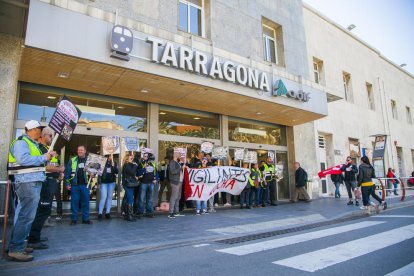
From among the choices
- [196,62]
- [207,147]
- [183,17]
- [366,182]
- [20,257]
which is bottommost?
[20,257]

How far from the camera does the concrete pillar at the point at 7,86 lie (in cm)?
825

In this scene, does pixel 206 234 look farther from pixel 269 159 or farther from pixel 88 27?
pixel 269 159

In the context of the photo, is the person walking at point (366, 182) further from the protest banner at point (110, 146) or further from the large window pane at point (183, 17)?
the protest banner at point (110, 146)

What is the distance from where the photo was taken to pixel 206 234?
6.87 metres

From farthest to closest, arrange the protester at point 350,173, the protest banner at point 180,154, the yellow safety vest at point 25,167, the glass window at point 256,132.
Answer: the glass window at point 256,132 < the protester at point 350,173 < the protest banner at point 180,154 < the yellow safety vest at point 25,167

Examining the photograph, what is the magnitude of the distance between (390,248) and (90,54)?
7929 mm

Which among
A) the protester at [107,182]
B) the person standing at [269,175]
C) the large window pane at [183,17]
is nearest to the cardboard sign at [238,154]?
the person standing at [269,175]

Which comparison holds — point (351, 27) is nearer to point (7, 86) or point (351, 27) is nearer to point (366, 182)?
point (366, 182)

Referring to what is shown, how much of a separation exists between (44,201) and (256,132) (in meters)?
11.4

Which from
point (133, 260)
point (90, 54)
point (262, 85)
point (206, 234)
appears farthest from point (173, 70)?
point (133, 260)

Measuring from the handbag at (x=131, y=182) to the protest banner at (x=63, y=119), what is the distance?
3709 mm

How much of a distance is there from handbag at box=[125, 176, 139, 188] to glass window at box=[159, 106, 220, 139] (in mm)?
3057

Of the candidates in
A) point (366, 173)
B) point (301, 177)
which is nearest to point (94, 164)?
point (366, 173)

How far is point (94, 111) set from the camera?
34.3 ft
